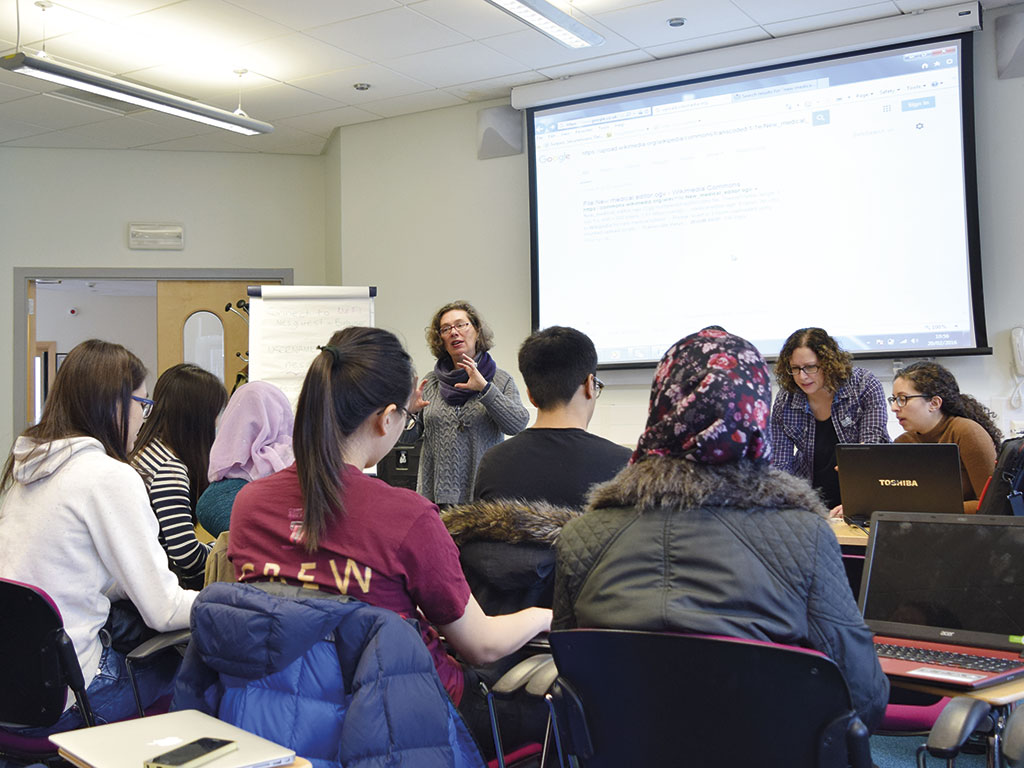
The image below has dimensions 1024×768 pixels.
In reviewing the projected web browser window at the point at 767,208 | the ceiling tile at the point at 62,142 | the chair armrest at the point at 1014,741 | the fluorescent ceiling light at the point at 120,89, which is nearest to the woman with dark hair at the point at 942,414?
the projected web browser window at the point at 767,208

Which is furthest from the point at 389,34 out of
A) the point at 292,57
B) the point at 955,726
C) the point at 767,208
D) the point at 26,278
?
the point at 955,726

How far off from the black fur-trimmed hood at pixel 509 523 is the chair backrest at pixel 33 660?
2.73ft

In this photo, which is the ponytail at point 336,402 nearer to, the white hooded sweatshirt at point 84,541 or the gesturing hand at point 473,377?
the white hooded sweatshirt at point 84,541

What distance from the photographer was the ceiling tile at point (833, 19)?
4.65 m

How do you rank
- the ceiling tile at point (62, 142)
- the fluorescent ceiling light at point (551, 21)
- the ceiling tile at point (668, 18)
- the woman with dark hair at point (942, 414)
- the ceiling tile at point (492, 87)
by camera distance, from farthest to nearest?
the ceiling tile at point (62, 142)
the ceiling tile at point (492, 87)
the ceiling tile at point (668, 18)
the fluorescent ceiling light at point (551, 21)
the woman with dark hair at point (942, 414)

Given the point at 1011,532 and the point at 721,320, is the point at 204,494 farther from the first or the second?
the point at 721,320

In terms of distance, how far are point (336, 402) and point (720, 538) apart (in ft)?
2.43

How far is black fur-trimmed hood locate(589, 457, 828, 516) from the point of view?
1.47 metres

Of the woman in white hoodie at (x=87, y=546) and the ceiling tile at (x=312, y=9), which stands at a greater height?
the ceiling tile at (x=312, y=9)

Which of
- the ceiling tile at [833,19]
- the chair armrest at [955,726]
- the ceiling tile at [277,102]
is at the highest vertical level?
the ceiling tile at [277,102]

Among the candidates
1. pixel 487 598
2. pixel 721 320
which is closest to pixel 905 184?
pixel 721 320

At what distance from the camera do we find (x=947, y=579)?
193 cm

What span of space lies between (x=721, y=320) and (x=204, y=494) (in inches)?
127

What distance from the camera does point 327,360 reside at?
176 cm
